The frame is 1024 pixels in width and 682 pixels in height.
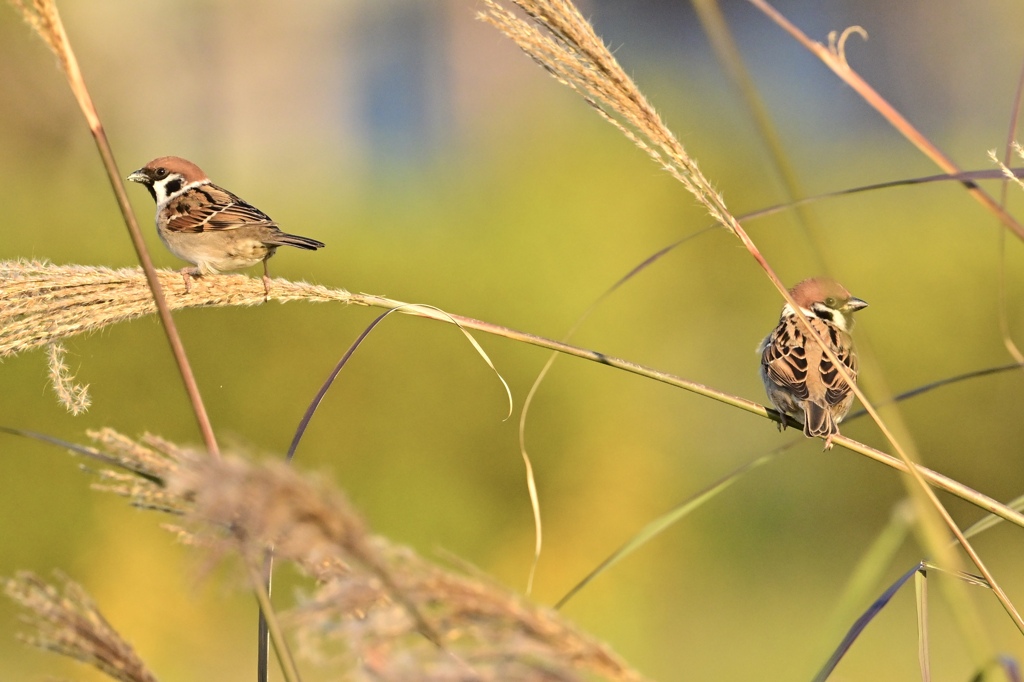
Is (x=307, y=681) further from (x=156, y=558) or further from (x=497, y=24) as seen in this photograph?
(x=497, y=24)

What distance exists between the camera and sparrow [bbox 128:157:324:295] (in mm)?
3455

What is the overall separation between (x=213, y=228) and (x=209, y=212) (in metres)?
0.08

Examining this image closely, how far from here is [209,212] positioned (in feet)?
11.6

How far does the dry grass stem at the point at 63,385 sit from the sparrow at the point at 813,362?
1.74 metres

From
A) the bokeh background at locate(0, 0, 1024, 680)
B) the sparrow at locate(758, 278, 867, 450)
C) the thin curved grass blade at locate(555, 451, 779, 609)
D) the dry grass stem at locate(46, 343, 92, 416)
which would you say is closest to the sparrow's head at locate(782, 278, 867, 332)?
the sparrow at locate(758, 278, 867, 450)

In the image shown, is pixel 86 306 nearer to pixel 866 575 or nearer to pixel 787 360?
pixel 866 575

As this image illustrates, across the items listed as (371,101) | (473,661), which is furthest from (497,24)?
(371,101)

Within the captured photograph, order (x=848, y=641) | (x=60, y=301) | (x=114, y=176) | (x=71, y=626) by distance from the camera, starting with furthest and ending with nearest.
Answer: (x=60, y=301) → (x=848, y=641) → (x=114, y=176) → (x=71, y=626)

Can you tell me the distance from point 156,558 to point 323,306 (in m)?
1.60

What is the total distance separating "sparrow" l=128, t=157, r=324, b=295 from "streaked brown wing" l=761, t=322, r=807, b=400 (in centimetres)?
149

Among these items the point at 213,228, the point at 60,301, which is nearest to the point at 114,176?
the point at 60,301

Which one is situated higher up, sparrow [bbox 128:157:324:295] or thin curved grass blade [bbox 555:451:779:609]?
sparrow [bbox 128:157:324:295]

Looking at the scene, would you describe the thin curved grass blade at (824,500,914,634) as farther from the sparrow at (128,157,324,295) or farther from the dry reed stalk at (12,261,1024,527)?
the sparrow at (128,157,324,295)

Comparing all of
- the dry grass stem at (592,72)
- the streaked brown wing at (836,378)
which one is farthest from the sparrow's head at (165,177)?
the dry grass stem at (592,72)
